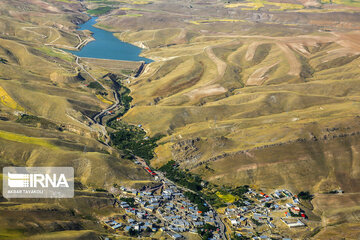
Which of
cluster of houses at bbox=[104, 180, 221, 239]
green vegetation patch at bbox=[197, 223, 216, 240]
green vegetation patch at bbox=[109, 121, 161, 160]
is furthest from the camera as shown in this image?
green vegetation patch at bbox=[109, 121, 161, 160]

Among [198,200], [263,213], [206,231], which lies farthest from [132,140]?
[263,213]

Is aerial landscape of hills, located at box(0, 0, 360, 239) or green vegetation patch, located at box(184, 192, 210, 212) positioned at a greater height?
aerial landscape of hills, located at box(0, 0, 360, 239)

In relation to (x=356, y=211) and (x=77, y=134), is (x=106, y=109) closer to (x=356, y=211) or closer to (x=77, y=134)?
(x=77, y=134)

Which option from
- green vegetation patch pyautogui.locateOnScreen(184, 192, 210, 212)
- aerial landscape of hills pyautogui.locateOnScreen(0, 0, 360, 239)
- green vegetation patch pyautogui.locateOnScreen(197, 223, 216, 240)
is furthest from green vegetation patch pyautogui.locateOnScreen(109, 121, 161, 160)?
green vegetation patch pyautogui.locateOnScreen(197, 223, 216, 240)

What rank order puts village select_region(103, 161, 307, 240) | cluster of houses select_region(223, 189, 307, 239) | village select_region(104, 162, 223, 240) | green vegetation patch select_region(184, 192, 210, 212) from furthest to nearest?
green vegetation patch select_region(184, 192, 210, 212), cluster of houses select_region(223, 189, 307, 239), village select_region(103, 161, 307, 240), village select_region(104, 162, 223, 240)

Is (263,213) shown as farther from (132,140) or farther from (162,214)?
(132,140)

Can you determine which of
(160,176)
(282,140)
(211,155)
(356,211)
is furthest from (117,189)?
(356,211)

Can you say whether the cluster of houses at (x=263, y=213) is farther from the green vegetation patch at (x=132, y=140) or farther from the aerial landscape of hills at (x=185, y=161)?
the green vegetation patch at (x=132, y=140)

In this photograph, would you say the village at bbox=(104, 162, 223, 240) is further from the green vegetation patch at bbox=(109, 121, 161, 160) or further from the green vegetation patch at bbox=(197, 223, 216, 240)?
the green vegetation patch at bbox=(109, 121, 161, 160)

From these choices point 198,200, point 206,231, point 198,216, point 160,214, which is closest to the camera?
point 206,231
